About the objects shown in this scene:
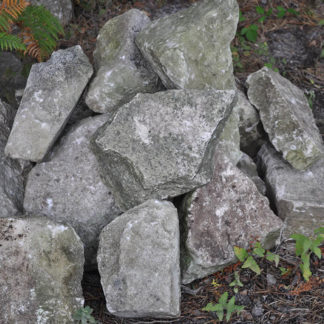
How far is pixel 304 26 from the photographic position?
4824 mm

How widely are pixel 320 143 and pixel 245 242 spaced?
1167mm

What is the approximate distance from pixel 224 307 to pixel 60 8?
349 cm

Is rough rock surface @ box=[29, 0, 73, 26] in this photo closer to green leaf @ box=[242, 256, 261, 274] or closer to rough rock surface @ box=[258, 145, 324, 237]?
rough rock surface @ box=[258, 145, 324, 237]

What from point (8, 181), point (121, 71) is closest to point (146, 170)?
point (121, 71)

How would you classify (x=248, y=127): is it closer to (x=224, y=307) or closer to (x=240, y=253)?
(x=240, y=253)

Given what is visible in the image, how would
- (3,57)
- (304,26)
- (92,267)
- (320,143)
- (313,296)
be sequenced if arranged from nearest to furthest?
(313,296) → (92,267) → (320,143) → (3,57) → (304,26)

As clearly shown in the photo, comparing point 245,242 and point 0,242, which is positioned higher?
point 0,242

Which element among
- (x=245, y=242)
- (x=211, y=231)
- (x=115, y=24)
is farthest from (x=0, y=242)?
(x=115, y=24)

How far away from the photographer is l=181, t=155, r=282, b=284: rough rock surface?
3057 mm

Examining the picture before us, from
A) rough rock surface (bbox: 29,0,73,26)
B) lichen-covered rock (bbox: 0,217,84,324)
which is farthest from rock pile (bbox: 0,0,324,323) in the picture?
rough rock surface (bbox: 29,0,73,26)

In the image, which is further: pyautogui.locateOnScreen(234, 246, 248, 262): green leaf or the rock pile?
pyautogui.locateOnScreen(234, 246, 248, 262): green leaf

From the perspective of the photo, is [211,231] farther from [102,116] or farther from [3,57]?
[3,57]

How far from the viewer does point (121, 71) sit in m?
3.50

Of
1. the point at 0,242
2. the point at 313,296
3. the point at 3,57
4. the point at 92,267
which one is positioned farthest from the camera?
the point at 3,57
